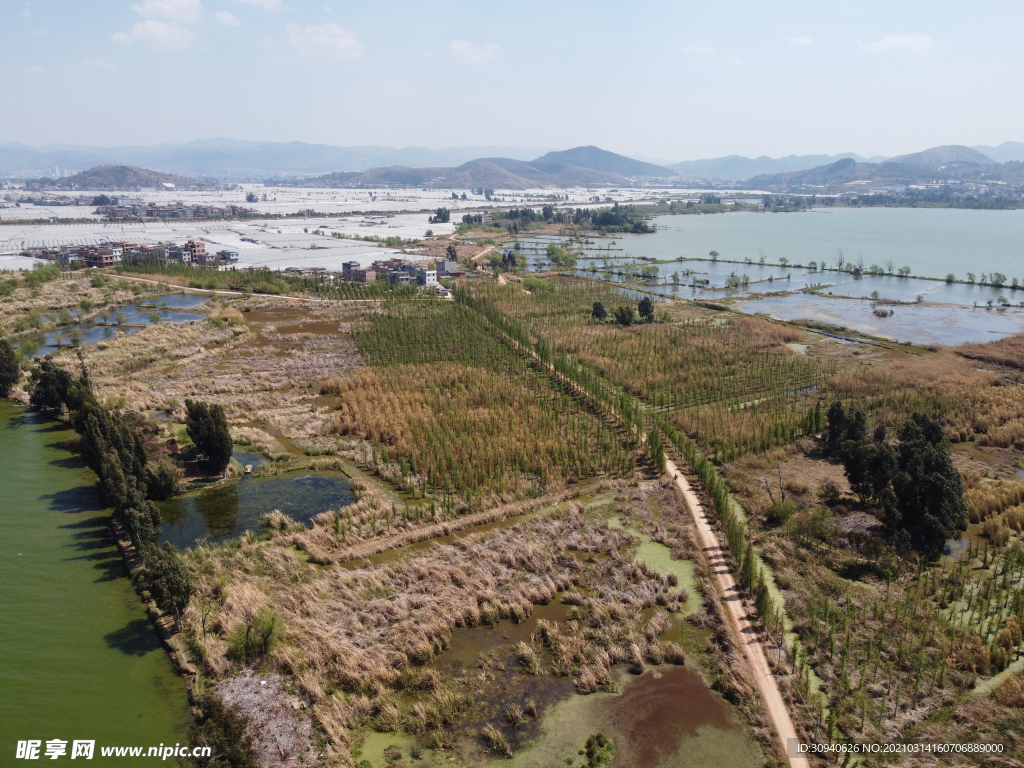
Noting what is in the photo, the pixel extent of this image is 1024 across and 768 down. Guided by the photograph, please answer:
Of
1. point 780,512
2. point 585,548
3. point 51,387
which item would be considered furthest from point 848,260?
point 51,387

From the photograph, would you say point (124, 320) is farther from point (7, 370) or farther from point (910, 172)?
point (910, 172)

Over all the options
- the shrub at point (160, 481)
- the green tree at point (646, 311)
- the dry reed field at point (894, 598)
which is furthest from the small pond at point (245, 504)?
the green tree at point (646, 311)

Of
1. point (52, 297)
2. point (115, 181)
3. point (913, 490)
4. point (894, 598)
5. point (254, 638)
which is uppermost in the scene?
point (115, 181)

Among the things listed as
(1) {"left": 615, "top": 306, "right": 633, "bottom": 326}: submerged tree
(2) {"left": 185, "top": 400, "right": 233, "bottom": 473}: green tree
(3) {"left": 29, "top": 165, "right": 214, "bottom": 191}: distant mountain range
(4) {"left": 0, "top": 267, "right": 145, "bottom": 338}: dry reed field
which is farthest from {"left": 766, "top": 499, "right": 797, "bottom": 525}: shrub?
(3) {"left": 29, "top": 165, "right": 214, "bottom": 191}: distant mountain range

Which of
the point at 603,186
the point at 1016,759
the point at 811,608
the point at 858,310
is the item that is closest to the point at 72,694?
the point at 811,608

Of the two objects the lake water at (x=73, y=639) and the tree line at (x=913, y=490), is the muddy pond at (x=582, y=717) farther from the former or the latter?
the tree line at (x=913, y=490)

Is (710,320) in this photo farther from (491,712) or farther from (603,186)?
(603,186)
